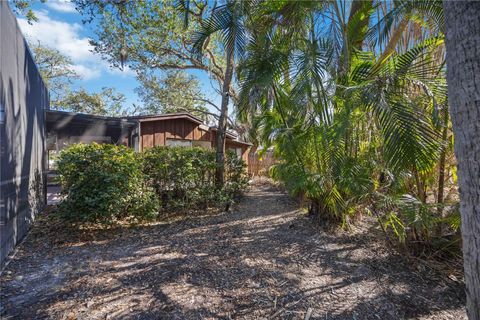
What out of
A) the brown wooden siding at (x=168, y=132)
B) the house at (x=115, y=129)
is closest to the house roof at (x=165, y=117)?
the house at (x=115, y=129)


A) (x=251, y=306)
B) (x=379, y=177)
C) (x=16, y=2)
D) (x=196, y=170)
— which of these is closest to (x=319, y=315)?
(x=251, y=306)

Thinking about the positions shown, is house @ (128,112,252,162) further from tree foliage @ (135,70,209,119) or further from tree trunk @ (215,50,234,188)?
tree foliage @ (135,70,209,119)

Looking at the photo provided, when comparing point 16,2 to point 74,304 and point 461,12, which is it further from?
point 461,12

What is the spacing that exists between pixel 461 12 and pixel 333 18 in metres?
3.67

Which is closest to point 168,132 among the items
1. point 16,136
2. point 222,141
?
point 222,141

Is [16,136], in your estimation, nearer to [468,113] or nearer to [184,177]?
[184,177]

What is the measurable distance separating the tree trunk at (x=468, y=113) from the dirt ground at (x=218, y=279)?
1.21m

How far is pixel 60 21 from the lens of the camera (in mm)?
8352

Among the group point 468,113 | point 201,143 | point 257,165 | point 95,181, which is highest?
point 201,143

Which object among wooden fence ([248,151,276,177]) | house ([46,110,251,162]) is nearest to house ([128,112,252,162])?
house ([46,110,251,162])

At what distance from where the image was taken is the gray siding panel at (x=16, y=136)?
10.0 ft

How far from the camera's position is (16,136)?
3.58 m

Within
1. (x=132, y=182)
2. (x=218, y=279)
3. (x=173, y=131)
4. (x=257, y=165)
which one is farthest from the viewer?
(x=257, y=165)

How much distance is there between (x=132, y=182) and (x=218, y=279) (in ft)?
8.31
